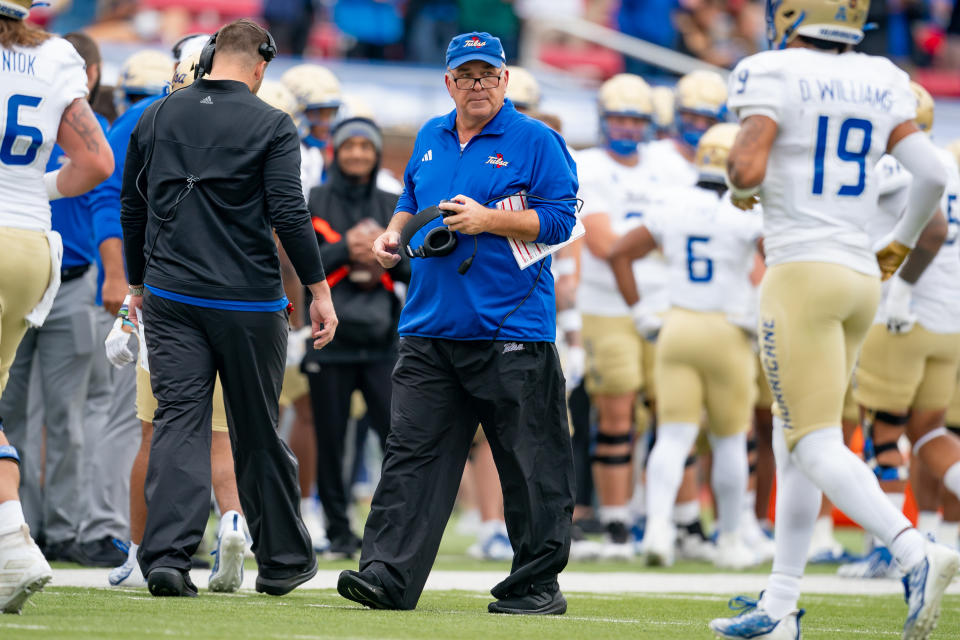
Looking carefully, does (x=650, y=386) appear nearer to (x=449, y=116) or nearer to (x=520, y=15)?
(x=449, y=116)

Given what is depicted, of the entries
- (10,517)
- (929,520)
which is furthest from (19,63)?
(929,520)

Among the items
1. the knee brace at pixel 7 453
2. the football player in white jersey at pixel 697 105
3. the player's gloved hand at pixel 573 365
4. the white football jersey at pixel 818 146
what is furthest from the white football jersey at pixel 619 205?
the knee brace at pixel 7 453

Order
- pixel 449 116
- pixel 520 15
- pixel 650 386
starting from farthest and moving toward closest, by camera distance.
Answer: pixel 520 15 → pixel 650 386 → pixel 449 116

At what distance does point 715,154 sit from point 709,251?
0.62 m

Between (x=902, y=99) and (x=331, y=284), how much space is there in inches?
171

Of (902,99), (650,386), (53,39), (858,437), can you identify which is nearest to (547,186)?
(902,99)

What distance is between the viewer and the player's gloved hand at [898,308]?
8.25m

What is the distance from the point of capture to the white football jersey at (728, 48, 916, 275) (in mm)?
5418

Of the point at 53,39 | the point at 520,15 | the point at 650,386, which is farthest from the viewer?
the point at 520,15

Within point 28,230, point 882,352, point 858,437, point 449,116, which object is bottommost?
point 858,437

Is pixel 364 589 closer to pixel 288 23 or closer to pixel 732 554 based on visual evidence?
pixel 732 554

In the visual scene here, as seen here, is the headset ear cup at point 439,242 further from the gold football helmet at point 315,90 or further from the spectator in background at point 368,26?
the spectator in background at point 368,26

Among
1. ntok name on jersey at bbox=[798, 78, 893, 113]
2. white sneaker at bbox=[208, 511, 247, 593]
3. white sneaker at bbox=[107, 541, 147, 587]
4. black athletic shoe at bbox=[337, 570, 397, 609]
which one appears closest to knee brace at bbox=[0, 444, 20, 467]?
white sneaker at bbox=[208, 511, 247, 593]

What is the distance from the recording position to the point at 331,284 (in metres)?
9.19
